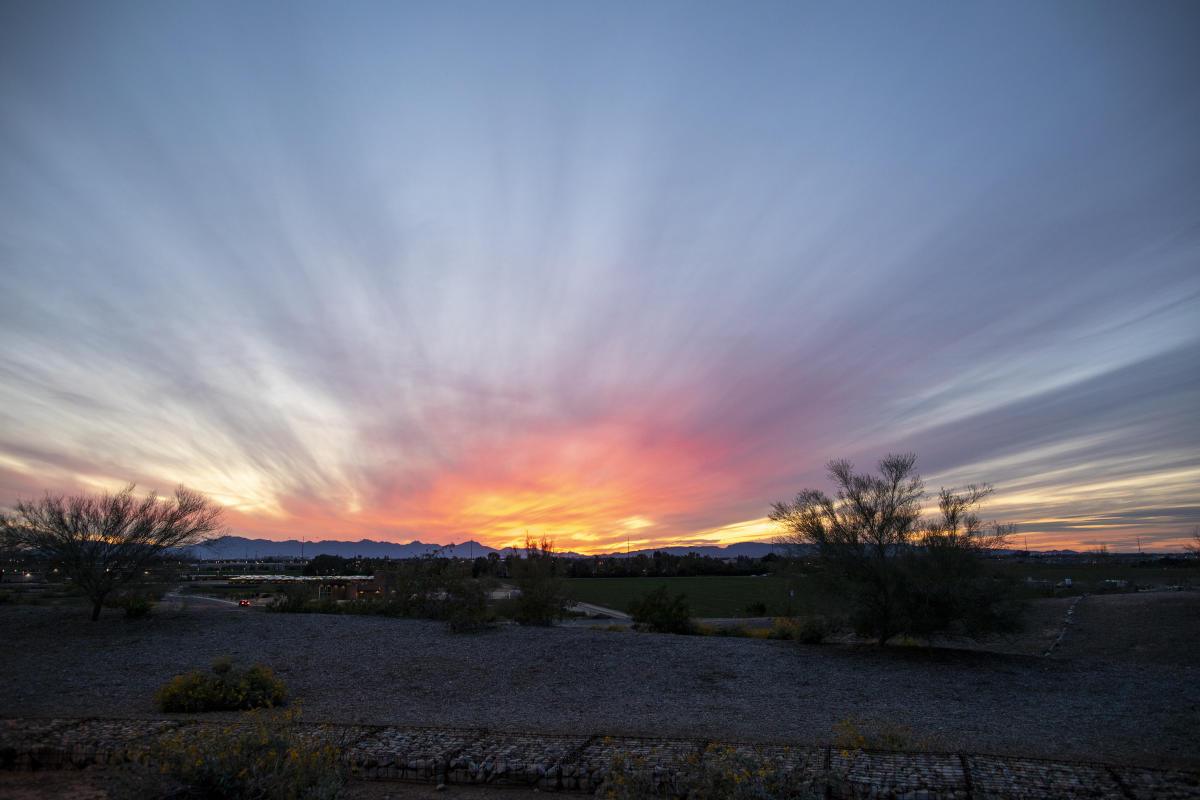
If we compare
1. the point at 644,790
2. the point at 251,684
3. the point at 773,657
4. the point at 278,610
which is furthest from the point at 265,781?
the point at 278,610

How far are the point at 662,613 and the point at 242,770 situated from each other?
670 inches

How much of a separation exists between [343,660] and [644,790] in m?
10.2

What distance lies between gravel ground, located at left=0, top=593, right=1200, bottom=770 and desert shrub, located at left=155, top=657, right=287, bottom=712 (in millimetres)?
407

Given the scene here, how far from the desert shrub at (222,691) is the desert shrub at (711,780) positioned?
6718 mm

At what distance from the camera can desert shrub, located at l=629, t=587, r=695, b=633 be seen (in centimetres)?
2114

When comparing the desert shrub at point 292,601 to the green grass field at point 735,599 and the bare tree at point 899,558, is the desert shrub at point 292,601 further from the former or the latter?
the bare tree at point 899,558

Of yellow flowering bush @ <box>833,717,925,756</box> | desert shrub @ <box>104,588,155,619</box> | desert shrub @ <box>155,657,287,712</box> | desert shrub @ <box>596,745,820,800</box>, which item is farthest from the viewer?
desert shrub @ <box>104,588,155,619</box>

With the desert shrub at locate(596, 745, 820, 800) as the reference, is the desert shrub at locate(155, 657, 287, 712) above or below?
above

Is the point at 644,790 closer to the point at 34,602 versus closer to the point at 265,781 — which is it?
the point at 265,781

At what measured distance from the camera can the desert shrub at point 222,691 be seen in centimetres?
1005

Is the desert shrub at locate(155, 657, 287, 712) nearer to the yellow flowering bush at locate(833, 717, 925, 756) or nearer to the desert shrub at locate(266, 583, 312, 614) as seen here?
the yellow flowering bush at locate(833, 717, 925, 756)

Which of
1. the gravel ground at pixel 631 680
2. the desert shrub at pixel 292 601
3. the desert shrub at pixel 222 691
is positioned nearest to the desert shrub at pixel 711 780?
the gravel ground at pixel 631 680

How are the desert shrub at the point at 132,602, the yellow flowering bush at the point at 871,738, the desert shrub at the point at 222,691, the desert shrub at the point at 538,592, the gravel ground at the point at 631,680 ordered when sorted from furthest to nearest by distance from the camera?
the desert shrub at the point at 538,592 < the desert shrub at the point at 132,602 < the desert shrub at the point at 222,691 < the gravel ground at the point at 631,680 < the yellow flowering bush at the point at 871,738

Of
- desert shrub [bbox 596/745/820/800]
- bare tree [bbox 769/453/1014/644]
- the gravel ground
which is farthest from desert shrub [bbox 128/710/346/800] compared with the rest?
bare tree [bbox 769/453/1014/644]
